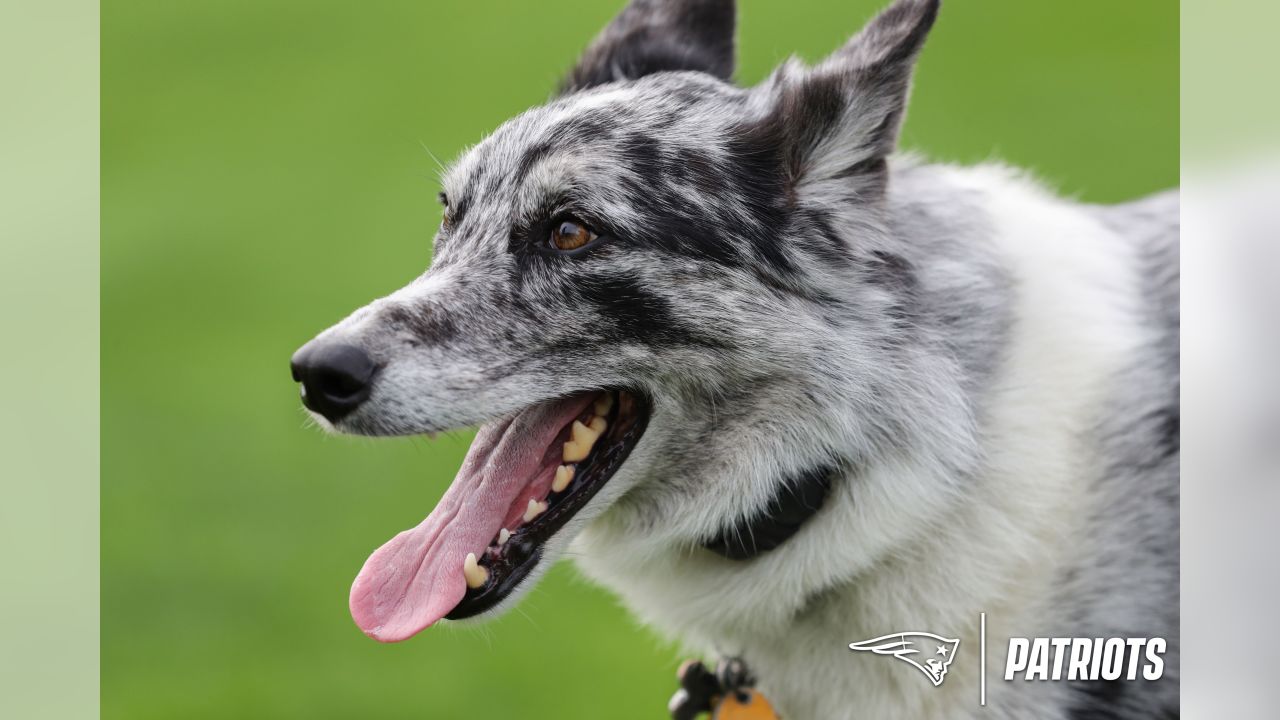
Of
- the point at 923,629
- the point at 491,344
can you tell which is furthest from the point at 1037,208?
the point at 491,344

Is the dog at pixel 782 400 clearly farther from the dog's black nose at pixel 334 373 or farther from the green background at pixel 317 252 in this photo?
the green background at pixel 317 252

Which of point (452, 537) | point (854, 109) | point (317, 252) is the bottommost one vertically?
point (452, 537)

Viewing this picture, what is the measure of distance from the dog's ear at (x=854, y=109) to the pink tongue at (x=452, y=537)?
31.2 inches

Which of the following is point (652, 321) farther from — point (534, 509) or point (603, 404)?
point (534, 509)

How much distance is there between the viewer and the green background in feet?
12.7

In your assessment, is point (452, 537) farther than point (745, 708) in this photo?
No

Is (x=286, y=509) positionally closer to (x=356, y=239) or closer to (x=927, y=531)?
(x=356, y=239)

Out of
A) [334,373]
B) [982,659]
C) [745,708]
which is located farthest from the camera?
[745,708]

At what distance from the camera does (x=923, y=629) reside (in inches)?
116

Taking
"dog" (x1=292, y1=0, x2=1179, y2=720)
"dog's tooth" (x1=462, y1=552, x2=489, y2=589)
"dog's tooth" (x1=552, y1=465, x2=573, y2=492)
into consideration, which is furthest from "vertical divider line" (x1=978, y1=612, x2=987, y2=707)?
"dog's tooth" (x1=462, y1=552, x2=489, y2=589)

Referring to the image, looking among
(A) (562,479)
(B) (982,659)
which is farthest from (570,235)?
(B) (982,659)

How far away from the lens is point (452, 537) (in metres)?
2.78

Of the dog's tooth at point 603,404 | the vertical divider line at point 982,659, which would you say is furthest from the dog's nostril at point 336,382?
the vertical divider line at point 982,659

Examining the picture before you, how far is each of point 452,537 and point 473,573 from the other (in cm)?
10
